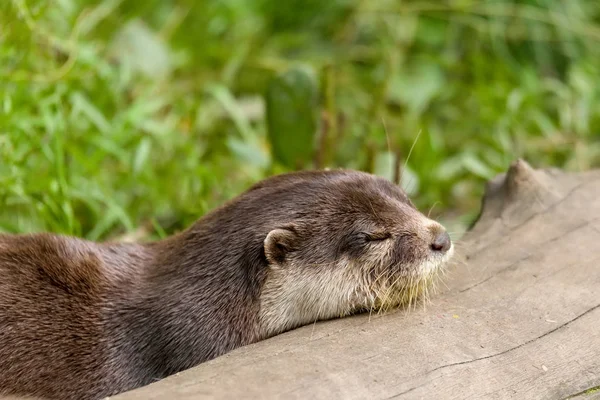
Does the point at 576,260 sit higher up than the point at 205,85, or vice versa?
the point at 205,85

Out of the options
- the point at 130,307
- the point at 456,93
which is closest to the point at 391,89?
the point at 456,93

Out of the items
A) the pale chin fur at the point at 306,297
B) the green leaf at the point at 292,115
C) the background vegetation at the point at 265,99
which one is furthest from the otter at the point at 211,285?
the green leaf at the point at 292,115

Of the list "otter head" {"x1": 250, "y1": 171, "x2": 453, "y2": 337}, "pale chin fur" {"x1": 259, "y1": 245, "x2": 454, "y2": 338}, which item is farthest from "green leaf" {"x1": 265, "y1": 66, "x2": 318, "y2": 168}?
"pale chin fur" {"x1": 259, "y1": 245, "x2": 454, "y2": 338}

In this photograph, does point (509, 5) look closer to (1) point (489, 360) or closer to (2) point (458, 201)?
(2) point (458, 201)

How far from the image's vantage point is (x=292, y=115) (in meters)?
3.52

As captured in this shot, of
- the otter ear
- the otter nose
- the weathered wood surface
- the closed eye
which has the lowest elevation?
the weathered wood surface

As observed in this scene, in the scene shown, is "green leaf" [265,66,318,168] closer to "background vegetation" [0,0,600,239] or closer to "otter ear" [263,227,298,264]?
"background vegetation" [0,0,600,239]

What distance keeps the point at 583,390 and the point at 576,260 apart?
50 cm

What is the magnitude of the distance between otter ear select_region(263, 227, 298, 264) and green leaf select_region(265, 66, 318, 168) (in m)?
1.34

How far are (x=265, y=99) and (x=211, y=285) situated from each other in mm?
1622

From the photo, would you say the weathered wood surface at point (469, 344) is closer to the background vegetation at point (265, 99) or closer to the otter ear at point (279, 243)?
the otter ear at point (279, 243)

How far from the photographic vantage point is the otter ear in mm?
2059

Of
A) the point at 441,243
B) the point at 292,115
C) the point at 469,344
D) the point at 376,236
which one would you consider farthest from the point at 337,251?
the point at 292,115

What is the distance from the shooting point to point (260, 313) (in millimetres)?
2084
